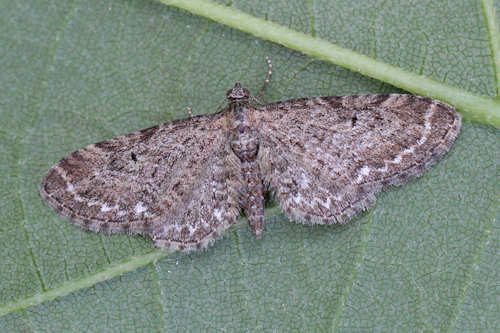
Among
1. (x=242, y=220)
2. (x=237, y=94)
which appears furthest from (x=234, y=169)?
(x=237, y=94)

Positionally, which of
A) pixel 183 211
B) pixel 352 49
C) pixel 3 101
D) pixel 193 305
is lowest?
pixel 193 305

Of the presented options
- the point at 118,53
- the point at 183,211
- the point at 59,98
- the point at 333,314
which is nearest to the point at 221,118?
the point at 183,211

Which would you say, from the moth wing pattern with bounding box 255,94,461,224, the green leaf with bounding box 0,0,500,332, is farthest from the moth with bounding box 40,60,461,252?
the green leaf with bounding box 0,0,500,332

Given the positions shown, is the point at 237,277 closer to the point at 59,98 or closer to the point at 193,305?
the point at 193,305

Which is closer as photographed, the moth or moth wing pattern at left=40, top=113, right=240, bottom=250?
the moth

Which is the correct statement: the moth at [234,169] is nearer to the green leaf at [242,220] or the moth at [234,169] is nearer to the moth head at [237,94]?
the moth head at [237,94]

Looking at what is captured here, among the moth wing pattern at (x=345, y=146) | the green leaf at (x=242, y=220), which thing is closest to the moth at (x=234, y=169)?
the moth wing pattern at (x=345, y=146)

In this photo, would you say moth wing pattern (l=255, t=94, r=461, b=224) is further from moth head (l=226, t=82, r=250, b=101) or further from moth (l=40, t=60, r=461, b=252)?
moth head (l=226, t=82, r=250, b=101)
